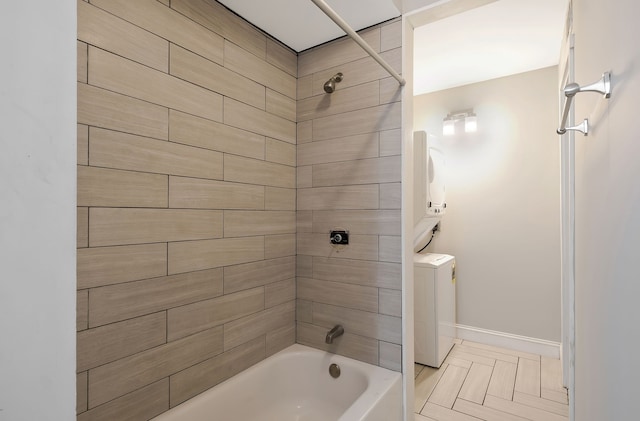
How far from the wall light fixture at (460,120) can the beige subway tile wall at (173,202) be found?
195 centimetres

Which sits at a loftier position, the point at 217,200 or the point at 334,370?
the point at 217,200

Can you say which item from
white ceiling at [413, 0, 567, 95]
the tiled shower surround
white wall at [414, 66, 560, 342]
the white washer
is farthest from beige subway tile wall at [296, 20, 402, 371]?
white wall at [414, 66, 560, 342]

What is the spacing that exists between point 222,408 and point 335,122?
5.55 ft

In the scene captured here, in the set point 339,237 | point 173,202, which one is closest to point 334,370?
point 339,237

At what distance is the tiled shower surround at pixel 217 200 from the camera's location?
1176mm

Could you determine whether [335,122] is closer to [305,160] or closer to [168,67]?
[305,160]

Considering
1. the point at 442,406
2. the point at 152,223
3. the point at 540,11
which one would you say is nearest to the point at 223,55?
the point at 152,223

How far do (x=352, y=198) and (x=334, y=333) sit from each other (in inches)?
32.1

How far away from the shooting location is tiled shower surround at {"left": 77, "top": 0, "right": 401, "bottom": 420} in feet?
3.86

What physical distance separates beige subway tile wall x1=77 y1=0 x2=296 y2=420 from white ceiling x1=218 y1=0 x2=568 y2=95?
18 cm

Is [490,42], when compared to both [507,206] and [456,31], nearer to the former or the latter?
[456,31]

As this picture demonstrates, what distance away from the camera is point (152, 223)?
4.33ft

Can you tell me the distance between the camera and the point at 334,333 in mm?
1867

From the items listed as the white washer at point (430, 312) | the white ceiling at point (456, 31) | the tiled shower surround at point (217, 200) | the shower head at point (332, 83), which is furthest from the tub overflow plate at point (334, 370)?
the white ceiling at point (456, 31)
